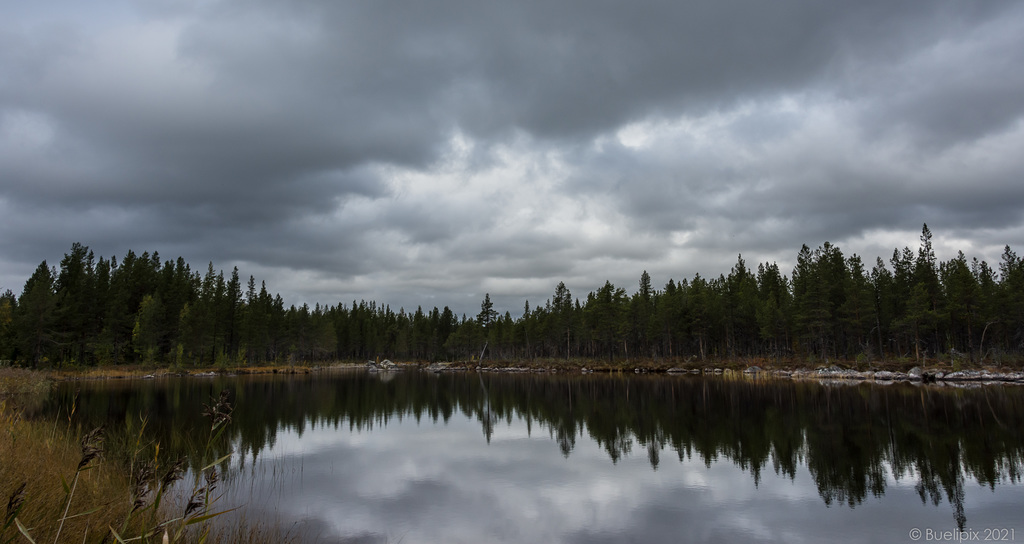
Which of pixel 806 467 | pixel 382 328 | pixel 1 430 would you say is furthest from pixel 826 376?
pixel 382 328

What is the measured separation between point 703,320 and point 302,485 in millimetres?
84646

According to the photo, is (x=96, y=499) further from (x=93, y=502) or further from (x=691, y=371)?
(x=691, y=371)

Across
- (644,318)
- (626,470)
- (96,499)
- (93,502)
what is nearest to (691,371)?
(644,318)

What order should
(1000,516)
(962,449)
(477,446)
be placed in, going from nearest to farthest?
(1000,516) < (962,449) < (477,446)

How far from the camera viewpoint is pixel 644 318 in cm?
9850

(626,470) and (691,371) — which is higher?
(626,470)

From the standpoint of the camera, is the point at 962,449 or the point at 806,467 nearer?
the point at 806,467

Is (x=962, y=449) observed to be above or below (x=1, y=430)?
below

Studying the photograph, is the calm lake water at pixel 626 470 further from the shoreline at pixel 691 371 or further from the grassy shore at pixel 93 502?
the shoreline at pixel 691 371

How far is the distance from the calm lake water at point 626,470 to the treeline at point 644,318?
4268 centimetres

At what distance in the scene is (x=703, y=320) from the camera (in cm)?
9156

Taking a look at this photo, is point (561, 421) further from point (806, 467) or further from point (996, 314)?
point (996, 314)

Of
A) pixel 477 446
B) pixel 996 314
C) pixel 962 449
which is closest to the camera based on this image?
pixel 962 449

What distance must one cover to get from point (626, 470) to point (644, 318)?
82.0 metres
